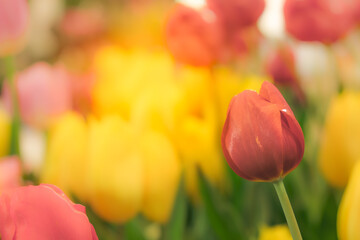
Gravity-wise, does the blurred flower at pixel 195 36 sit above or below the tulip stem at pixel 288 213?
above

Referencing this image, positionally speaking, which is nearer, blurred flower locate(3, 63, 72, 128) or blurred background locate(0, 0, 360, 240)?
blurred background locate(0, 0, 360, 240)

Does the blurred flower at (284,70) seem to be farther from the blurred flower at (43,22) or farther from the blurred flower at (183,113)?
the blurred flower at (43,22)

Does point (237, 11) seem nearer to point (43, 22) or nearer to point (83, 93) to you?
point (83, 93)

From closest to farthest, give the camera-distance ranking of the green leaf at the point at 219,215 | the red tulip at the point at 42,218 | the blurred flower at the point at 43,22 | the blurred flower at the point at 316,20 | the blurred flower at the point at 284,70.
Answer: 1. the red tulip at the point at 42,218
2. the green leaf at the point at 219,215
3. the blurred flower at the point at 316,20
4. the blurred flower at the point at 284,70
5. the blurred flower at the point at 43,22

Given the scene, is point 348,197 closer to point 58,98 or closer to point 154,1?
point 58,98

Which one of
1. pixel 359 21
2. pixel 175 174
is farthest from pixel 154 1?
pixel 175 174

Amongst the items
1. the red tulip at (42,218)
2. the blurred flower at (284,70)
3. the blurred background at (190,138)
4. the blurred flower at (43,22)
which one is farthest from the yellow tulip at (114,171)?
the blurred flower at (43,22)

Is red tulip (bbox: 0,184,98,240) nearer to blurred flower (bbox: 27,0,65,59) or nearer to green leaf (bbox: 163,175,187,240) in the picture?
green leaf (bbox: 163,175,187,240)

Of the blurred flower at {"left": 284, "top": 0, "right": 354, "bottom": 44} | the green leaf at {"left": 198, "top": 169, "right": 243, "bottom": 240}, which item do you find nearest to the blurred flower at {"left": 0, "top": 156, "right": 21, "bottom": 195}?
the green leaf at {"left": 198, "top": 169, "right": 243, "bottom": 240}
